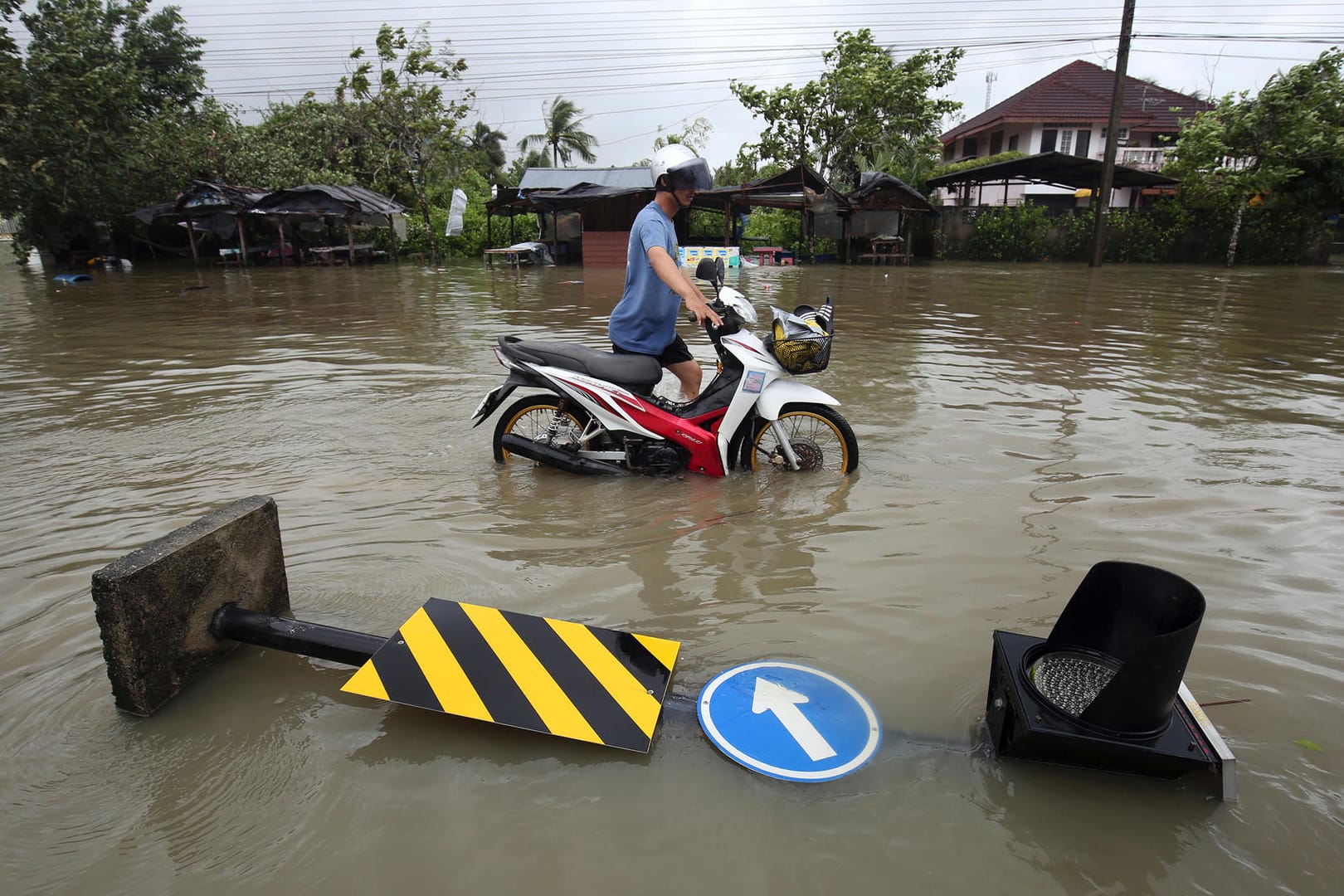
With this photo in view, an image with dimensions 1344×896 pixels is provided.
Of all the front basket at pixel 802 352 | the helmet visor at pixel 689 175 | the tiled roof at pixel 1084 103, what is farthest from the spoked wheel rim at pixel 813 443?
the tiled roof at pixel 1084 103

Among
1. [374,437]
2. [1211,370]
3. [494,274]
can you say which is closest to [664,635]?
[374,437]

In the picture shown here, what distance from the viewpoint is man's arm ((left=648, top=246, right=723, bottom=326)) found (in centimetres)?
383

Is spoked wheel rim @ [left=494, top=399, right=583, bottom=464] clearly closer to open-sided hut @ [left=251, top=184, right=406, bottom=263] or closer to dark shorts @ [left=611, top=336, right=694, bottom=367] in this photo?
dark shorts @ [left=611, top=336, right=694, bottom=367]

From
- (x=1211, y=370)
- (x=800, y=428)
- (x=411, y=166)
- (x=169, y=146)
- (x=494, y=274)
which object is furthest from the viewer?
(x=411, y=166)

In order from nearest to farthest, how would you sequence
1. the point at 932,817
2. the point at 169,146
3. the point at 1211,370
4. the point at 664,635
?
the point at 932,817
the point at 664,635
the point at 1211,370
the point at 169,146

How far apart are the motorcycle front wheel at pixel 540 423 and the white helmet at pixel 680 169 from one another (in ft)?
4.60

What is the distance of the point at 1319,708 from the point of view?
7.18 ft

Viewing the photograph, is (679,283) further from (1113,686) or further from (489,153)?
(489,153)

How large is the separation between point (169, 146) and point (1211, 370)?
93.8ft

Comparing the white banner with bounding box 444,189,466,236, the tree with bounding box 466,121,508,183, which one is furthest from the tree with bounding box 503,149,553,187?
the white banner with bounding box 444,189,466,236

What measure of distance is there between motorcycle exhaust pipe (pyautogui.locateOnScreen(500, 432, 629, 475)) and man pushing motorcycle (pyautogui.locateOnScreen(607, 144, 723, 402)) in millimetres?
663

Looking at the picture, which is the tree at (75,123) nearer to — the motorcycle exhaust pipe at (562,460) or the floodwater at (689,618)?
the floodwater at (689,618)

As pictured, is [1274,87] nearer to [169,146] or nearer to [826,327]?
[826,327]

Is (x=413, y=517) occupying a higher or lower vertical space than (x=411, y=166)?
lower
